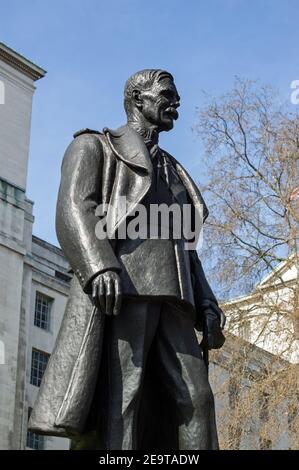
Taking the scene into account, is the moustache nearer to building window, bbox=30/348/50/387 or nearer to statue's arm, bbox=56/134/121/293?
statue's arm, bbox=56/134/121/293

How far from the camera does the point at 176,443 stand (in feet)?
20.0

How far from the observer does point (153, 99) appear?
6.69 m

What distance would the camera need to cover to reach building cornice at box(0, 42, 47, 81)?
41219 mm

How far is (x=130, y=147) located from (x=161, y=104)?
439 millimetres

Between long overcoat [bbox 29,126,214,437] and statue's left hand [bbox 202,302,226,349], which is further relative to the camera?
statue's left hand [bbox 202,302,226,349]

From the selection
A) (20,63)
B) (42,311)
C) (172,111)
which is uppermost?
(20,63)

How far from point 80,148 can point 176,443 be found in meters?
1.97

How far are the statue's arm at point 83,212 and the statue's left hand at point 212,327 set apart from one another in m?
0.90

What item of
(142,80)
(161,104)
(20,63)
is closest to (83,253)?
(161,104)

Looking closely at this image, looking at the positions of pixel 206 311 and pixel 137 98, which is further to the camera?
pixel 137 98

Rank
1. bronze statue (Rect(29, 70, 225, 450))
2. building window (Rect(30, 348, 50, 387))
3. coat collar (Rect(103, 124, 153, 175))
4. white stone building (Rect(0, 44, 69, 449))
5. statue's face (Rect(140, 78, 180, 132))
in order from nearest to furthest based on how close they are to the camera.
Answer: bronze statue (Rect(29, 70, 225, 450))
coat collar (Rect(103, 124, 153, 175))
statue's face (Rect(140, 78, 180, 132))
white stone building (Rect(0, 44, 69, 449))
building window (Rect(30, 348, 50, 387))

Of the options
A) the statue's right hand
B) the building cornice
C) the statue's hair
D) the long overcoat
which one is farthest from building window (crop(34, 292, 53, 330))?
the statue's right hand

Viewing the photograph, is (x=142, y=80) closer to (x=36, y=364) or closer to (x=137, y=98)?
(x=137, y=98)

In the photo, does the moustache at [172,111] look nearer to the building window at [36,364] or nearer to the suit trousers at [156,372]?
the suit trousers at [156,372]
